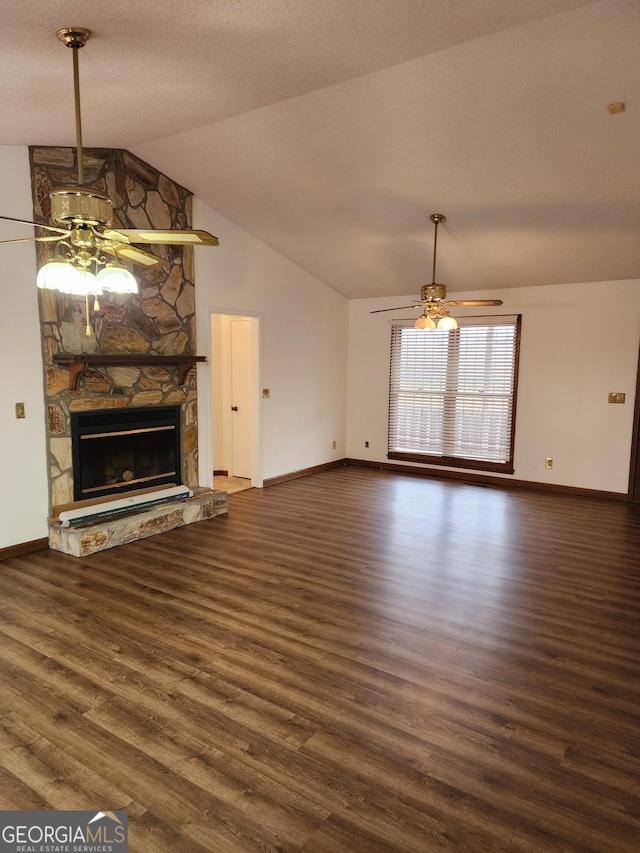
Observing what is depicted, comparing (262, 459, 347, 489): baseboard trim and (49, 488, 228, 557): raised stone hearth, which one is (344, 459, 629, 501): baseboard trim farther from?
(49, 488, 228, 557): raised stone hearth

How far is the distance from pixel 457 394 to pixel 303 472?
7.92 feet

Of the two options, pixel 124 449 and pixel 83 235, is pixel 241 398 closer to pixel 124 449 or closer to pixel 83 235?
pixel 124 449

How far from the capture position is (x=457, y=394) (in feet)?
24.3

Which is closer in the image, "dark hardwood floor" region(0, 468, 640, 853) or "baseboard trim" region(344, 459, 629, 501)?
"dark hardwood floor" region(0, 468, 640, 853)

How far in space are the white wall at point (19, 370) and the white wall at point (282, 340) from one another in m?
1.72

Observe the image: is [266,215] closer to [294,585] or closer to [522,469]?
[294,585]

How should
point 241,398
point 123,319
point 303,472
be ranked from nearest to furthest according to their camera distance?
point 123,319
point 241,398
point 303,472

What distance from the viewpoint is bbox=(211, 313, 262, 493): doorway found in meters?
6.68

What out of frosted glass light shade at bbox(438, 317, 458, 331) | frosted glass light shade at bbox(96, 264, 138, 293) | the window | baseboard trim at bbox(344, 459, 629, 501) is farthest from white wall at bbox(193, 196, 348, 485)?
frosted glass light shade at bbox(96, 264, 138, 293)

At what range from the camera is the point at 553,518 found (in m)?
5.61

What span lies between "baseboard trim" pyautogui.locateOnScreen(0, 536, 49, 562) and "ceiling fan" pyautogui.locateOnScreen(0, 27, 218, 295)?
8.70 feet

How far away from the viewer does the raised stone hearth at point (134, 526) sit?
439 centimetres

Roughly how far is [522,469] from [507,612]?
12.7ft

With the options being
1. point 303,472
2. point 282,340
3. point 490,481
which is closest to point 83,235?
point 282,340
